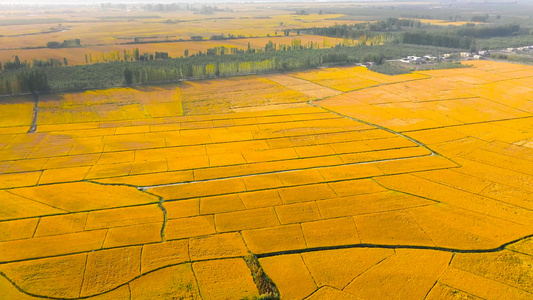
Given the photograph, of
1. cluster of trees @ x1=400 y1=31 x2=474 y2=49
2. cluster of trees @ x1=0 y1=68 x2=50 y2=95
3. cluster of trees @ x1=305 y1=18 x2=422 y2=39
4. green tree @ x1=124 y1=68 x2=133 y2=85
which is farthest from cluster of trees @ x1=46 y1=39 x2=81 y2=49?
cluster of trees @ x1=400 y1=31 x2=474 y2=49

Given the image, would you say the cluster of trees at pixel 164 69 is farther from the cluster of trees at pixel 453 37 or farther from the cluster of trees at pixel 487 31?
the cluster of trees at pixel 487 31

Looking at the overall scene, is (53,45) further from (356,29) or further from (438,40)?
(438,40)

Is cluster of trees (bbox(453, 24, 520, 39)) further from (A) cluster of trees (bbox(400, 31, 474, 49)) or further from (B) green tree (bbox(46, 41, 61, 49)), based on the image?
(B) green tree (bbox(46, 41, 61, 49))

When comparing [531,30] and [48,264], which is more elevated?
[531,30]

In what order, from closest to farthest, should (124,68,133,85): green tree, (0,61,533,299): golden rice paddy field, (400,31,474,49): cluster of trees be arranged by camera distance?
(0,61,533,299): golden rice paddy field, (124,68,133,85): green tree, (400,31,474,49): cluster of trees

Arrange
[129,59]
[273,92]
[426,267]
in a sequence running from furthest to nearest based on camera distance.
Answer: [129,59] < [273,92] < [426,267]

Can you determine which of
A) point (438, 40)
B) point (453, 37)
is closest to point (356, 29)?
point (438, 40)

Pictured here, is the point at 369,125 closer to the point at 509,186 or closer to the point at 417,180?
the point at 417,180

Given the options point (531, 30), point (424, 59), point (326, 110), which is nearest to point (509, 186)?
point (326, 110)
